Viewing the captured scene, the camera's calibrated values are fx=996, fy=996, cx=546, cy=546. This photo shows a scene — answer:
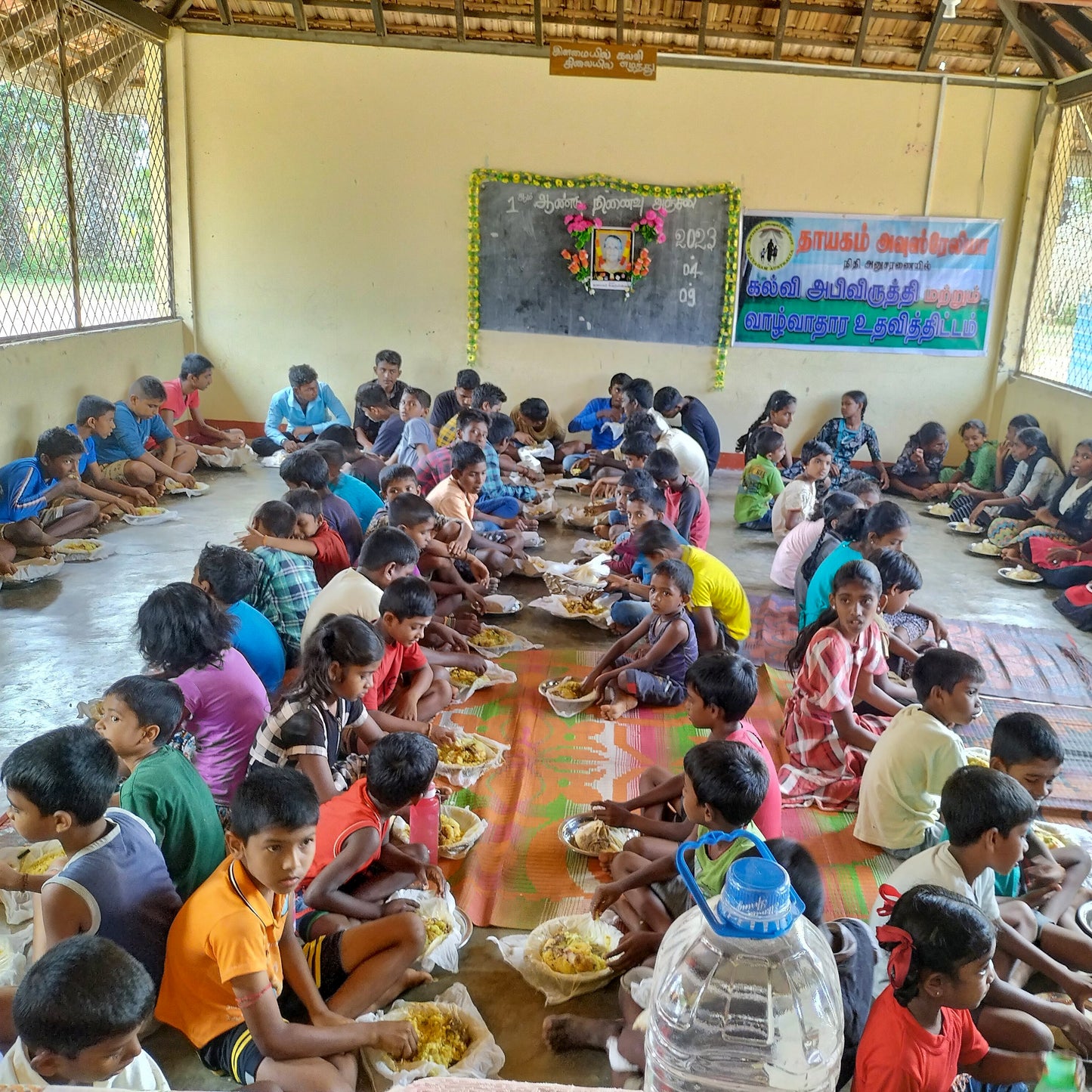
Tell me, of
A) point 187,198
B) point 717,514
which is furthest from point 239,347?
point 717,514

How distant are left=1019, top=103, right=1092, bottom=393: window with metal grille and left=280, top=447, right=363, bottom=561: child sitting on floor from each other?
5.62 meters

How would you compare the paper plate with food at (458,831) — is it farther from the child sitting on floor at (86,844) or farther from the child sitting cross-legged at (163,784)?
the child sitting on floor at (86,844)

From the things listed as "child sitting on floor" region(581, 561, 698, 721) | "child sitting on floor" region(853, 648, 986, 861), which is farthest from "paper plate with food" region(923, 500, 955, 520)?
"child sitting on floor" region(853, 648, 986, 861)

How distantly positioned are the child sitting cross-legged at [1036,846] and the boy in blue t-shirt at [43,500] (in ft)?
15.7

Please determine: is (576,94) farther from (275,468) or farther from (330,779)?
(330,779)

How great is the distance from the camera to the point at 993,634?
5098mm

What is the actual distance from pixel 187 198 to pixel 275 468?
2638mm

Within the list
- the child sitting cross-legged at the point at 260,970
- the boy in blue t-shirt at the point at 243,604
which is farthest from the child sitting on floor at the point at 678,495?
the child sitting cross-legged at the point at 260,970

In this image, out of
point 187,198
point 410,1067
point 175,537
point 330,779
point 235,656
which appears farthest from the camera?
point 187,198

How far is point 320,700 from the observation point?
2.76 meters

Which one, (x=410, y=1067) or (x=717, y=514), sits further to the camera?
(x=717, y=514)

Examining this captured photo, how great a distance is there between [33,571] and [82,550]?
45cm

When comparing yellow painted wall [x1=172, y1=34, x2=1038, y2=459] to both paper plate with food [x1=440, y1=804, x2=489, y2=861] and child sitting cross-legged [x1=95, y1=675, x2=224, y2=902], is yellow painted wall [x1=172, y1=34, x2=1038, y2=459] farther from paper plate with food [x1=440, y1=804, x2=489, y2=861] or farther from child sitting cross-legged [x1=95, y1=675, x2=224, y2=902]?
child sitting cross-legged [x1=95, y1=675, x2=224, y2=902]

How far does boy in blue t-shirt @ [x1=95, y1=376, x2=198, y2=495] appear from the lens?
22.6 ft
